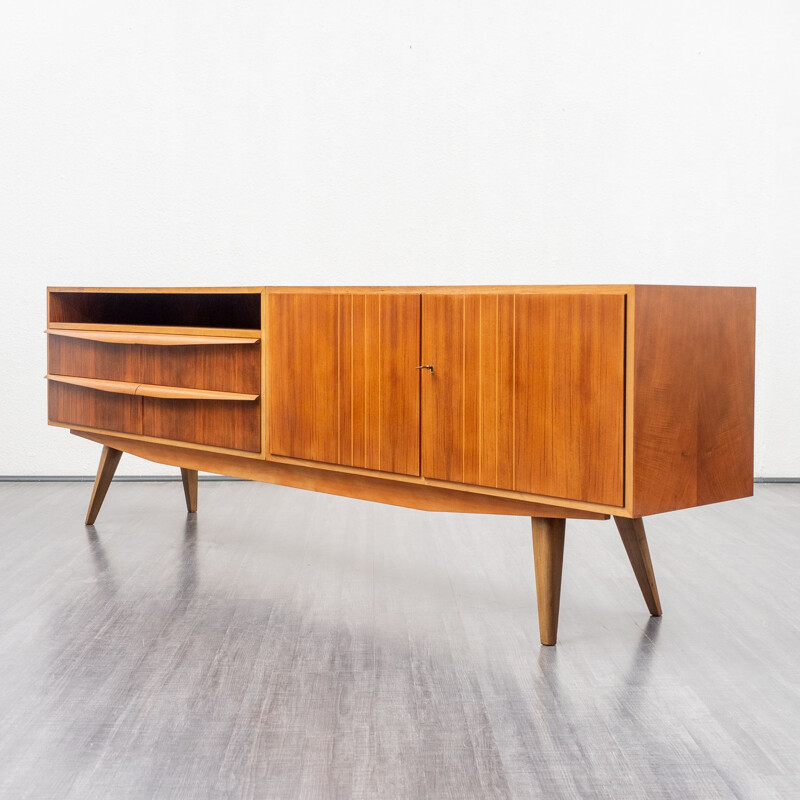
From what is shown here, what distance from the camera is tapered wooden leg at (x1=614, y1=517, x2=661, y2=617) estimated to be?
2240 mm

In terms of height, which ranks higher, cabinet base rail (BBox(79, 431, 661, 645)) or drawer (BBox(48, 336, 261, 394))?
drawer (BBox(48, 336, 261, 394))

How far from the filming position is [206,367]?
2619 millimetres

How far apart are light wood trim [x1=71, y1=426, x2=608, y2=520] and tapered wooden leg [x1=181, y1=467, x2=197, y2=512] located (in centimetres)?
48

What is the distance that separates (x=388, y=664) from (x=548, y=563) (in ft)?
1.37

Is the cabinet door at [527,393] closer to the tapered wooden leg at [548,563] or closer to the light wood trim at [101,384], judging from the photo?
the tapered wooden leg at [548,563]

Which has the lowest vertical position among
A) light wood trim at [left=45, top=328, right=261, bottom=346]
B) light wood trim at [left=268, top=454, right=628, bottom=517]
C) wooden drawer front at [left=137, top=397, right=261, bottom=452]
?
light wood trim at [left=268, top=454, right=628, bottom=517]

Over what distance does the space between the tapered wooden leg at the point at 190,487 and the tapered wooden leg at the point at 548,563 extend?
1.76 metres

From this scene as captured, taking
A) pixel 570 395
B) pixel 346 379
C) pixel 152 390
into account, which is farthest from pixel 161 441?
pixel 570 395

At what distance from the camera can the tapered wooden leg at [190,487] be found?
349 centimetres

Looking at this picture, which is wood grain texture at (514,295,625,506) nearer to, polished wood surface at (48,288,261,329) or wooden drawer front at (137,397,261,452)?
wooden drawer front at (137,397,261,452)

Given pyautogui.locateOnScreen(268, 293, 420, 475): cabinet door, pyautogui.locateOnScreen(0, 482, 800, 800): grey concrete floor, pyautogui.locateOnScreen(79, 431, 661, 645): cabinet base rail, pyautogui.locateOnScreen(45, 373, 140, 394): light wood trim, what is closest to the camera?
pyautogui.locateOnScreen(0, 482, 800, 800): grey concrete floor
